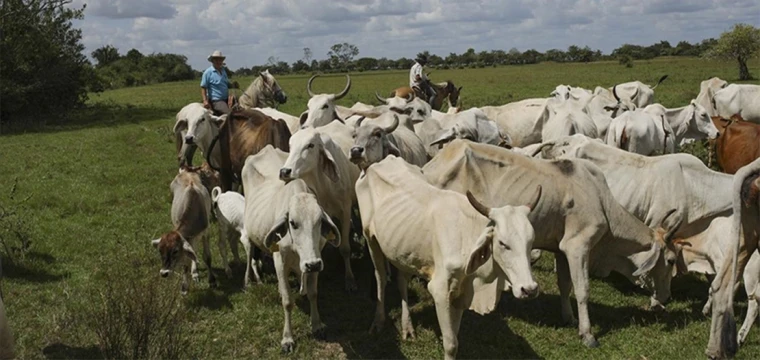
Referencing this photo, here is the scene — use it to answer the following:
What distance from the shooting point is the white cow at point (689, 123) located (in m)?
12.6

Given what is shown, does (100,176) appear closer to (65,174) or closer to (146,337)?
(65,174)

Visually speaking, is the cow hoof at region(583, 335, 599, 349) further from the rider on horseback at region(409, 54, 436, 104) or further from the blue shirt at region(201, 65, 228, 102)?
the rider on horseback at region(409, 54, 436, 104)

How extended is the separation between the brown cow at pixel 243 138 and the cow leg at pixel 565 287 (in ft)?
15.1

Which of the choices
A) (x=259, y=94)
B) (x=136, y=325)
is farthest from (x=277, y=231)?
(x=259, y=94)

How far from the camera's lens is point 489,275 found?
5508 mm

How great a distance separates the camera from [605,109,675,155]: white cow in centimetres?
1106

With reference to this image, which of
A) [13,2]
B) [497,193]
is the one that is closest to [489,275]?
[497,193]

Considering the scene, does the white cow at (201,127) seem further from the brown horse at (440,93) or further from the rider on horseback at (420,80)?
the rider on horseback at (420,80)

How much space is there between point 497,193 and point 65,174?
38.1ft

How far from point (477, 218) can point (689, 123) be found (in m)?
8.92

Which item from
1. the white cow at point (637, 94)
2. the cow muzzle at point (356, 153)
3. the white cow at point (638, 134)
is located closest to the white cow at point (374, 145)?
the cow muzzle at point (356, 153)

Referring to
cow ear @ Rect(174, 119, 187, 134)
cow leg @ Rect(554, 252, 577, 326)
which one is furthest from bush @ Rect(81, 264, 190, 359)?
cow ear @ Rect(174, 119, 187, 134)

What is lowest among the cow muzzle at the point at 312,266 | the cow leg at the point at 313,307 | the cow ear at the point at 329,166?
the cow leg at the point at 313,307

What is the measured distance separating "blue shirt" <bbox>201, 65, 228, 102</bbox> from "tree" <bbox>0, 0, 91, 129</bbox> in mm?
15356
